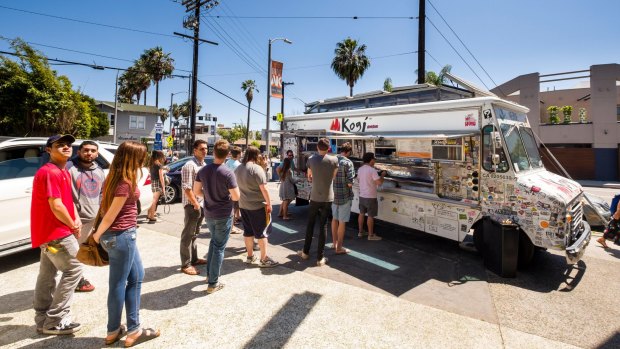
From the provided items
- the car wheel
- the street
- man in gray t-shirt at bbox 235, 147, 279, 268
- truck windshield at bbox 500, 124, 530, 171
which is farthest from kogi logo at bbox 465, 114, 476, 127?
the car wheel

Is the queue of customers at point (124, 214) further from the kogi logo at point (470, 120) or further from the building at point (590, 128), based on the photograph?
the building at point (590, 128)

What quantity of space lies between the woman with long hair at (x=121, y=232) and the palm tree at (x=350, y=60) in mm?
31498

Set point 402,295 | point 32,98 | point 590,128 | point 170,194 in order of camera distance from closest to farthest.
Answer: point 402,295, point 170,194, point 32,98, point 590,128

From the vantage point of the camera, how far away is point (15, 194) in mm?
4539

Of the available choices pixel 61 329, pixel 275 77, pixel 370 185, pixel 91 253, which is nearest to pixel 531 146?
pixel 370 185

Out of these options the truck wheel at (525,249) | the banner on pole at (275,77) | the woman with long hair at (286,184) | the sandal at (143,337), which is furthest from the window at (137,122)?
the truck wheel at (525,249)

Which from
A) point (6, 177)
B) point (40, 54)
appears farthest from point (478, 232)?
point (40, 54)

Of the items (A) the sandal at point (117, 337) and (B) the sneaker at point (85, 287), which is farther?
(B) the sneaker at point (85, 287)

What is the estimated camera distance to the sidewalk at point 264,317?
3.03 metres

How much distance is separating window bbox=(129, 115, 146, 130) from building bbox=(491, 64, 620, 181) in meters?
39.6

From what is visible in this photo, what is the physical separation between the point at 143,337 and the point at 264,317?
1.19 metres

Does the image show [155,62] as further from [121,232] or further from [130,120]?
[121,232]

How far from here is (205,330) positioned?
318 cm

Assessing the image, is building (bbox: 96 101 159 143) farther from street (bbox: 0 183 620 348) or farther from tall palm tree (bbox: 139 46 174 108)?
street (bbox: 0 183 620 348)
